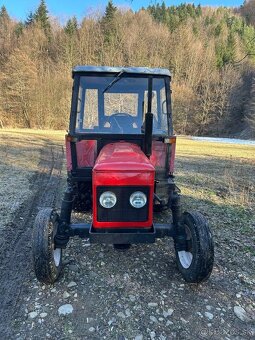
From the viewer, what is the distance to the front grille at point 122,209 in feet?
11.1

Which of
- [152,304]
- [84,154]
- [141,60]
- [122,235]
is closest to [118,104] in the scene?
Answer: [84,154]

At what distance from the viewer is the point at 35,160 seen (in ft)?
37.8

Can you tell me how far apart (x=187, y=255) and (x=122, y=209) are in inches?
39.5

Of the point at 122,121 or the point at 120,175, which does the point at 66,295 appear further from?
the point at 122,121

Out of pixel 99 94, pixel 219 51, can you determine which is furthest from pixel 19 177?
pixel 219 51

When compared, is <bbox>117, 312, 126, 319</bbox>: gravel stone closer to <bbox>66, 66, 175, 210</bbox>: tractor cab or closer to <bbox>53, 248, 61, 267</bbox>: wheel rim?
<bbox>53, 248, 61, 267</bbox>: wheel rim

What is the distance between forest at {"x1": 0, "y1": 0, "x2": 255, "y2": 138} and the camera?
1067 inches

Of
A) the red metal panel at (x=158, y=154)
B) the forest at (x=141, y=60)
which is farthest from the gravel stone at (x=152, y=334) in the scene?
the forest at (x=141, y=60)

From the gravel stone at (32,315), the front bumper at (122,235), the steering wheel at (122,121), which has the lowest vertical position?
the gravel stone at (32,315)

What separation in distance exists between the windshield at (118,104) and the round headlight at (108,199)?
52.3 inches

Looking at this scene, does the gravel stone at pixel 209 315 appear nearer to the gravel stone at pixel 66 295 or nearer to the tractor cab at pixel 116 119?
the gravel stone at pixel 66 295

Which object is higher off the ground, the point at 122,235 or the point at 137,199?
the point at 137,199

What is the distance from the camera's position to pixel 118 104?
4.77 m

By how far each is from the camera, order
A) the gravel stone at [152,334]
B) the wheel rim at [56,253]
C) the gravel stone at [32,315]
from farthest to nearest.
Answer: the wheel rim at [56,253], the gravel stone at [32,315], the gravel stone at [152,334]
